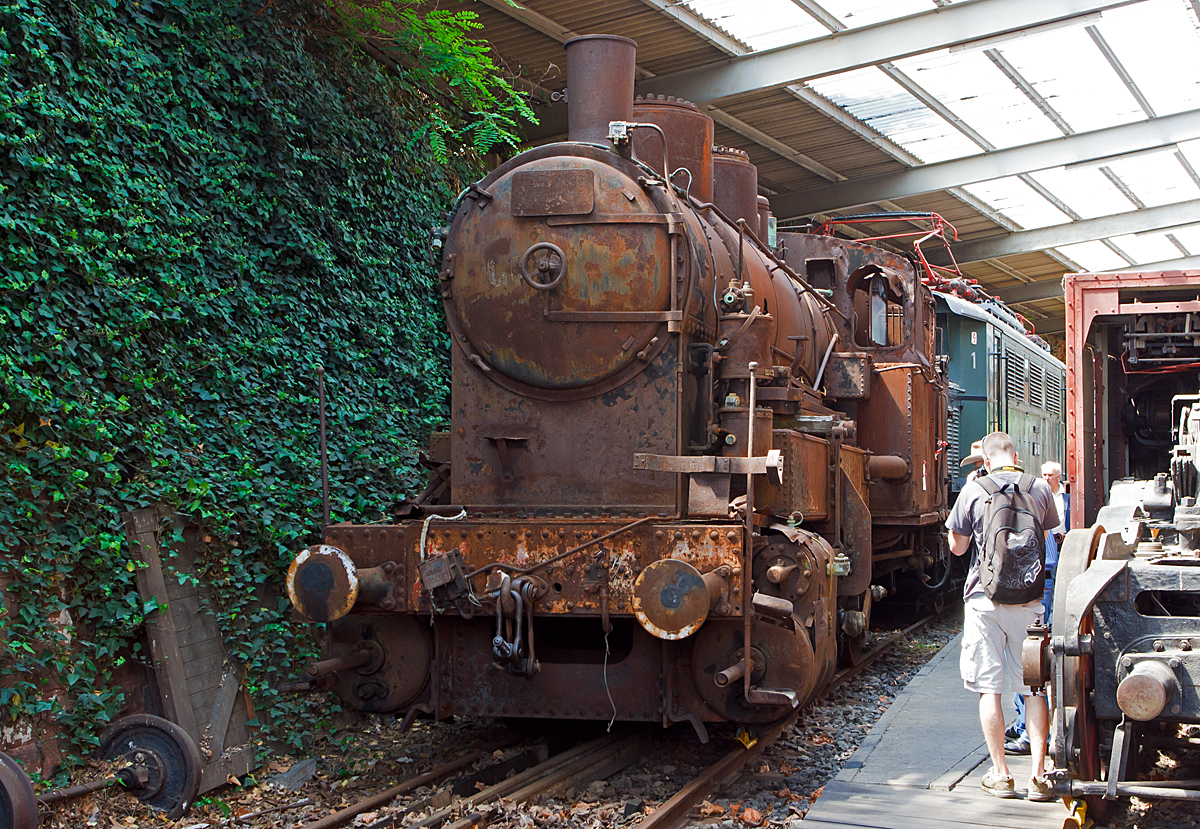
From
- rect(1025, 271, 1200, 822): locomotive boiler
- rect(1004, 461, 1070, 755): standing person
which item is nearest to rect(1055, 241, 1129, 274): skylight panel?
rect(1004, 461, 1070, 755): standing person

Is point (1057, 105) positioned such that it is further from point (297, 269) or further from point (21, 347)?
point (21, 347)

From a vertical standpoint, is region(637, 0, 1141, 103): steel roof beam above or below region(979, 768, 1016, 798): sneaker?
above

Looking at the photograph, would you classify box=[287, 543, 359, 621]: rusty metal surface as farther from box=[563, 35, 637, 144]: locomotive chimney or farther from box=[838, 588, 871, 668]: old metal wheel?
box=[838, 588, 871, 668]: old metal wheel

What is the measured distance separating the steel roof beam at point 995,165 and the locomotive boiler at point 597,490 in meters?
11.1

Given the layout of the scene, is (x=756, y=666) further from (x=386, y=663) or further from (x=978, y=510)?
(x=386, y=663)

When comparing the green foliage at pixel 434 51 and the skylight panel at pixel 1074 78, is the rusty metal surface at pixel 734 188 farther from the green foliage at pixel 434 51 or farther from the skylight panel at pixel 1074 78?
the skylight panel at pixel 1074 78

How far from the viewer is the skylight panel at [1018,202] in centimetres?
1804

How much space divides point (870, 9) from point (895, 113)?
121 inches

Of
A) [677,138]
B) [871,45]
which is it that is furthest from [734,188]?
[871,45]

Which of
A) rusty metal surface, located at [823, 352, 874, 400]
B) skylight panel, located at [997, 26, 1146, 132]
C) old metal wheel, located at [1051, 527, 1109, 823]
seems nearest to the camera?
old metal wheel, located at [1051, 527, 1109, 823]

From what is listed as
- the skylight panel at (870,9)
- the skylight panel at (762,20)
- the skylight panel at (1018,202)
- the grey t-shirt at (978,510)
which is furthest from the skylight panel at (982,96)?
the grey t-shirt at (978,510)

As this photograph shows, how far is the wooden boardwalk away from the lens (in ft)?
15.0

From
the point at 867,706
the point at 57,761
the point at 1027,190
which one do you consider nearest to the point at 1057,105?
the point at 1027,190

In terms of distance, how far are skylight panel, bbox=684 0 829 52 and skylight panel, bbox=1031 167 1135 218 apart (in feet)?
21.3
